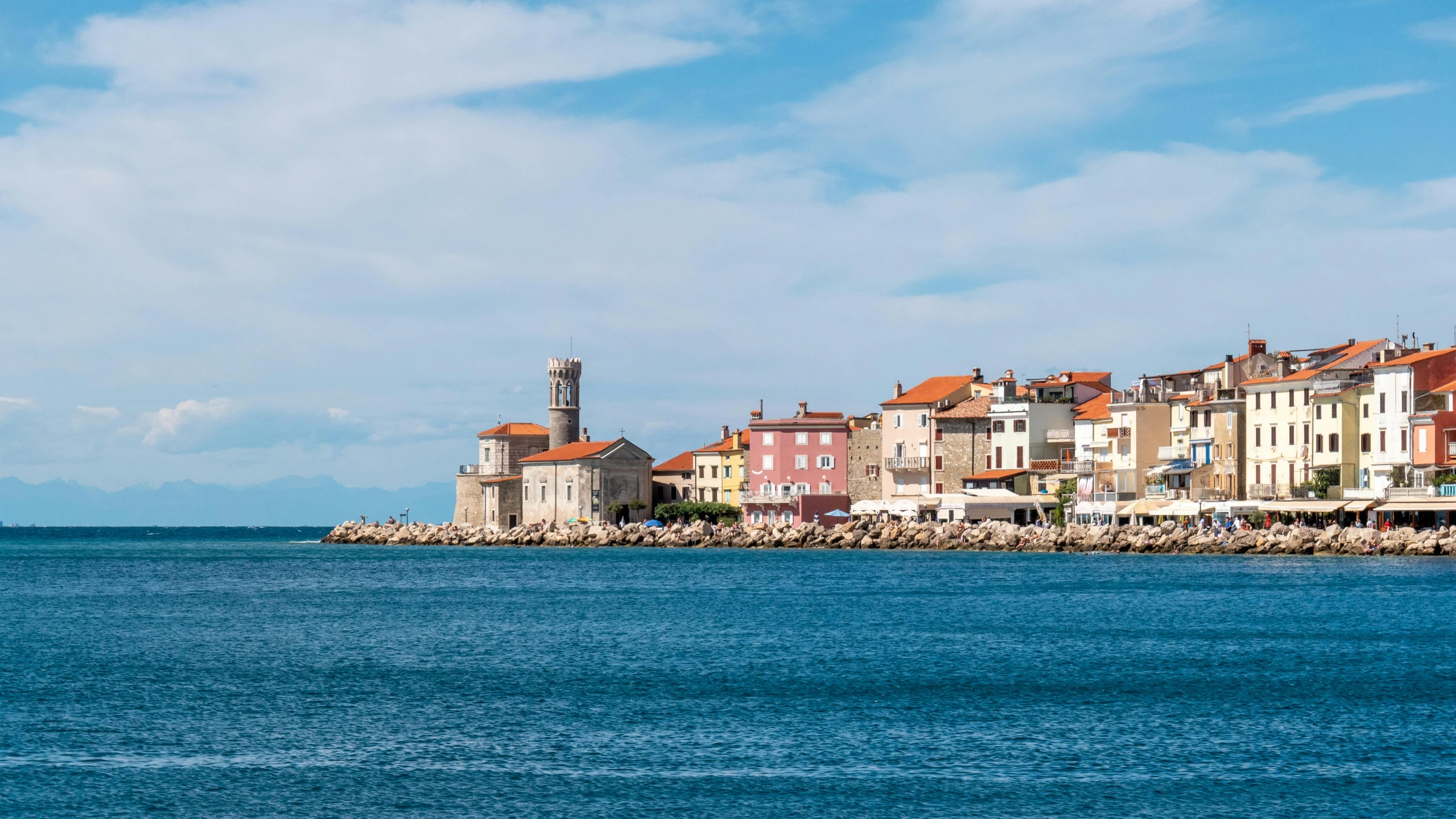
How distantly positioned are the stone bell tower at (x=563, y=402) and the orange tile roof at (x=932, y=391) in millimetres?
25553

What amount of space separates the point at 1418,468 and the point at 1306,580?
785 inches

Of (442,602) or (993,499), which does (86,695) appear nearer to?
(442,602)

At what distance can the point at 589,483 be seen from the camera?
105875 millimetres

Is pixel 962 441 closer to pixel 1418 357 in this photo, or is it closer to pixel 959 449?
pixel 959 449

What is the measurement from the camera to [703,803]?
18188 mm

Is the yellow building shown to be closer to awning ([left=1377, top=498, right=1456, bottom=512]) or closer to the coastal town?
the coastal town

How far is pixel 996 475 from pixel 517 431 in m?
37.2

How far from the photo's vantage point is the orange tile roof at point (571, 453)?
349 feet

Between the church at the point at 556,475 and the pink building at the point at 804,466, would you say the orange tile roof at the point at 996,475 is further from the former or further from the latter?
the church at the point at 556,475

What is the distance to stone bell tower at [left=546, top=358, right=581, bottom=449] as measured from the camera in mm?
113938

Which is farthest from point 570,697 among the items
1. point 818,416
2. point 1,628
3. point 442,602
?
point 818,416

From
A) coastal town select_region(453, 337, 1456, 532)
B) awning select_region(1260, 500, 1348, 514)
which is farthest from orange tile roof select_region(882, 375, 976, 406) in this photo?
→ awning select_region(1260, 500, 1348, 514)

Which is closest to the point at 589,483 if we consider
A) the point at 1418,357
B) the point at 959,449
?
the point at 959,449

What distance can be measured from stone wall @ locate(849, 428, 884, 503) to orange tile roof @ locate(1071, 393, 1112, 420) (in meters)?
11.9
